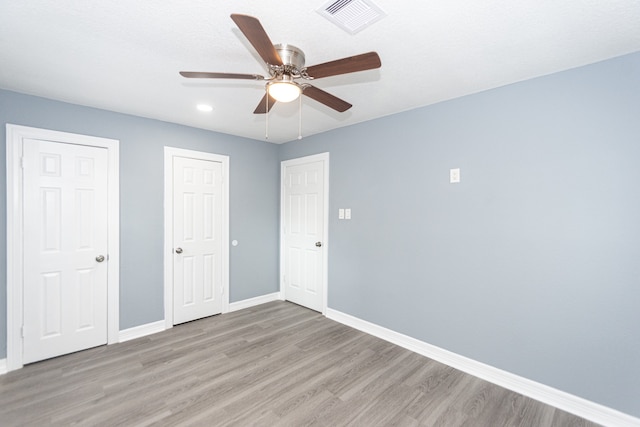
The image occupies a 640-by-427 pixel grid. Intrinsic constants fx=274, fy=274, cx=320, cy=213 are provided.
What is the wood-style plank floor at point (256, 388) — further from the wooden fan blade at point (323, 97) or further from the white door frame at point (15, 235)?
the wooden fan blade at point (323, 97)

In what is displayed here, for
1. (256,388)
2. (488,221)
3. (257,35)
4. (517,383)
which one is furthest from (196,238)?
(517,383)

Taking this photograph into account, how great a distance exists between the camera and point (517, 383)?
222 centimetres

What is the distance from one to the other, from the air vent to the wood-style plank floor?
99.6 inches

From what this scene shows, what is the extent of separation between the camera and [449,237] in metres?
2.61

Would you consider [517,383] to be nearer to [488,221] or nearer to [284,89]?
[488,221]

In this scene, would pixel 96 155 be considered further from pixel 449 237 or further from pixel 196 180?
pixel 449 237

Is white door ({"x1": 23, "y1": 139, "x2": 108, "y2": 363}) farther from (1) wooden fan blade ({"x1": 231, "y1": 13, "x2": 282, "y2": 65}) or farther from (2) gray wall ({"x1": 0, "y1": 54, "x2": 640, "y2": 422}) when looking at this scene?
(1) wooden fan blade ({"x1": 231, "y1": 13, "x2": 282, "y2": 65})

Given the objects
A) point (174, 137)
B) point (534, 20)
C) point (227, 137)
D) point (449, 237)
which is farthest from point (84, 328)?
point (534, 20)

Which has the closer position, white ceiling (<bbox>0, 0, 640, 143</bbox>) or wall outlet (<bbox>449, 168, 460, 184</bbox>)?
white ceiling (<bbox>0, 0, 640, 143</bbox>)

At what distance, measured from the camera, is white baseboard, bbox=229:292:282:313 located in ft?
12.8

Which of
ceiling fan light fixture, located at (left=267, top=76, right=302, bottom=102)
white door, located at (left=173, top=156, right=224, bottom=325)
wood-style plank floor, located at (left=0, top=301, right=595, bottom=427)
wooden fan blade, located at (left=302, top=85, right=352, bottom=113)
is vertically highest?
wooden fan blade, located at (left=302, top=85, right=352, bottom=113)

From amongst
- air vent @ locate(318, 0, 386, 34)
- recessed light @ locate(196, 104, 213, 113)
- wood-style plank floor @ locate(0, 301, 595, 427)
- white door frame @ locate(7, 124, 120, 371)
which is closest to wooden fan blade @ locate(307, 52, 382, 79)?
air vent @ locate(318, 0, 386, 34)

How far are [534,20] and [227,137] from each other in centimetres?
337

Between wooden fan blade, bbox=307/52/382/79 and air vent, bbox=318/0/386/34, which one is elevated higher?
air vent, bbox=318/0/386/34
